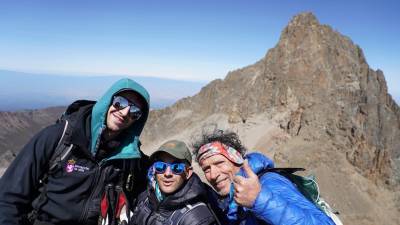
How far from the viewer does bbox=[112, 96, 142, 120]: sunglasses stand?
15.0 ft

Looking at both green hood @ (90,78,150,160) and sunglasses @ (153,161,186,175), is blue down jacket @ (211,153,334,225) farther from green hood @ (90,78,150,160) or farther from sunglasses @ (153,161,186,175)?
green hood @ (90,78,150,160)

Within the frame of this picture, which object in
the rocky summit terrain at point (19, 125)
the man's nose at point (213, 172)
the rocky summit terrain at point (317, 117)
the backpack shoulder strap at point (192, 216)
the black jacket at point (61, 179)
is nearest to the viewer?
the black jacket at point (61, 179)

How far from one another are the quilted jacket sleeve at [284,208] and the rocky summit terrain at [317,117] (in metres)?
22.9

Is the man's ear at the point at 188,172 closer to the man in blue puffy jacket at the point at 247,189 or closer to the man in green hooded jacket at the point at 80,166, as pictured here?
the man in blue puffy jacket at the point at 247,189

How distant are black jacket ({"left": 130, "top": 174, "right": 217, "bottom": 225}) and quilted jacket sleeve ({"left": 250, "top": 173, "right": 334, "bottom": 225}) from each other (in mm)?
1155

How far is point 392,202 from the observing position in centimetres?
2819

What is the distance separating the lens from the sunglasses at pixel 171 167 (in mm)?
4617

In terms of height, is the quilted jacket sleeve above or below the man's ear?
above

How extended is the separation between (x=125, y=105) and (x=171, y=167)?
0.96 meters

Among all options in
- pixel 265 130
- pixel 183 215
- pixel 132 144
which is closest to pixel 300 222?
pixel 183 215

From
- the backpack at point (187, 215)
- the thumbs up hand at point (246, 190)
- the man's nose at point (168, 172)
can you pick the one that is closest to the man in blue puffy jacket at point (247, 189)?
the thumbs up hand at point (246, 190)

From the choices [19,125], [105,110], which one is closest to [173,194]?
[105,110]

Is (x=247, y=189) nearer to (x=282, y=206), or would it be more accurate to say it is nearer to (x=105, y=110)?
(x=282, y=206)

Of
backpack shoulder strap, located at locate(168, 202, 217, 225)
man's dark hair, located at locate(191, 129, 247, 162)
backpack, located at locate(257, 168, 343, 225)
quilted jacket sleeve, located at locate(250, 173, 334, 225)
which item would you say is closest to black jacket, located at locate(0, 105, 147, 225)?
backpack shoulder strap, located at locate(168, 202, 217, 225)
